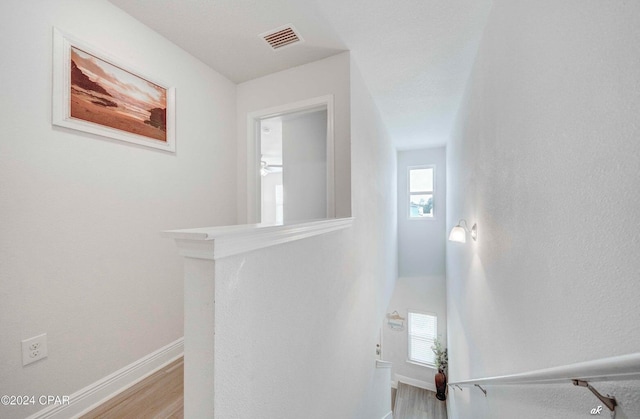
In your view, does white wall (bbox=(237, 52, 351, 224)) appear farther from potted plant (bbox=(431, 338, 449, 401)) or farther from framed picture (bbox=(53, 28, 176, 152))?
potted plant (bbox=(431, 338, 449, 401))

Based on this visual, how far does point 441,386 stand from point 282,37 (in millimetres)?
6318

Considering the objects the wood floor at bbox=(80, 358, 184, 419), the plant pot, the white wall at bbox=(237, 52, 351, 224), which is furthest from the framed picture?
the plant pot

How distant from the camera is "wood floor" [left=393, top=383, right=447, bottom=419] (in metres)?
4.52

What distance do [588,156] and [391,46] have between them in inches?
72.9

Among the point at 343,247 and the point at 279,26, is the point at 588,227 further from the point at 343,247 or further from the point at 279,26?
the point at 279,26

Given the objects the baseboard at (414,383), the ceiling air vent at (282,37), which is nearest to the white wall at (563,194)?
the ceiling air vent at (282,37)

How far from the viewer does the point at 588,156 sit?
0.69 metres

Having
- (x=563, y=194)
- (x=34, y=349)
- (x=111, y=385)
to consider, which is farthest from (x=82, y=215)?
(x=563, y=194)

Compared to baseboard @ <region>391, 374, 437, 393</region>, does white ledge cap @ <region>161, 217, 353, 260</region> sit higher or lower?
higher

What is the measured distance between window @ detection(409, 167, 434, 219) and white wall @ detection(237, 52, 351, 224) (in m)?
4.40

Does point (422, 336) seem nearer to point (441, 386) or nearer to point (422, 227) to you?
point (441, 386)

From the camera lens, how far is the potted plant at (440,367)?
480 cm

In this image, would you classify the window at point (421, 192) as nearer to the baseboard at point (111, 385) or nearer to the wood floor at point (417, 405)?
the wood floor at point (417, 405)

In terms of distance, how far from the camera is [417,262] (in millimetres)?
5930
